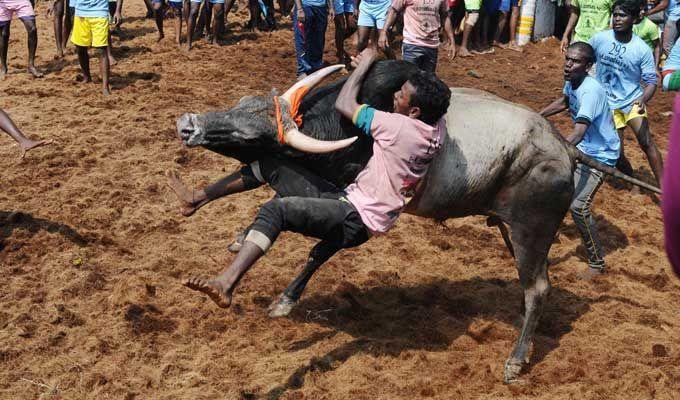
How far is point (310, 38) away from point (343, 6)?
159 centimetres

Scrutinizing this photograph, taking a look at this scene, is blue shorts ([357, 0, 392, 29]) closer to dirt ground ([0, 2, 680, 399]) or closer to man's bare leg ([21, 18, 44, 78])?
dirt ground ([0, 2, 680, 399])

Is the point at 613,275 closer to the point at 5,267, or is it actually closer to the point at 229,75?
the point at 5,267

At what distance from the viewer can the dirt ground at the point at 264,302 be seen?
4.79m

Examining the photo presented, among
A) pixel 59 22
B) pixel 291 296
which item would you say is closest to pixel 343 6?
pixel 59 22

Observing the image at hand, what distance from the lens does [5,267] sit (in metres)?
5.94

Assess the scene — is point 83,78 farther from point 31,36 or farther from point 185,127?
point 185,127

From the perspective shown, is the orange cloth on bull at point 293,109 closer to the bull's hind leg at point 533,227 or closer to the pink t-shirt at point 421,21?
the bull's hind leg at point 533,227

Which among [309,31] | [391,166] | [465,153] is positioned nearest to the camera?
[391,166]

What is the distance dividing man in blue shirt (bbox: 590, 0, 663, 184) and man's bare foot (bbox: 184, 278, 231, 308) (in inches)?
201

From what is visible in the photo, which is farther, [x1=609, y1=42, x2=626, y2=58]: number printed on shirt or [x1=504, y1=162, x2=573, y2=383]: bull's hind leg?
[x1=609, y1=42, x2=626, y2=58]: number printed on shirt

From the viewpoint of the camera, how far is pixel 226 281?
3.96m

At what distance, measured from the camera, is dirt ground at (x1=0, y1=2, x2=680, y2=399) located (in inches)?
189

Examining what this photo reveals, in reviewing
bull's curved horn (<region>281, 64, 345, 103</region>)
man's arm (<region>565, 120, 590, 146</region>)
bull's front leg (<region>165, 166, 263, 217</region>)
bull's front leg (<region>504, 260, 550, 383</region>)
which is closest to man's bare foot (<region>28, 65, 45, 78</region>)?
bull's front leg (<region>165, 166, 263, 217</region>)

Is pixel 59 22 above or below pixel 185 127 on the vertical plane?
below
